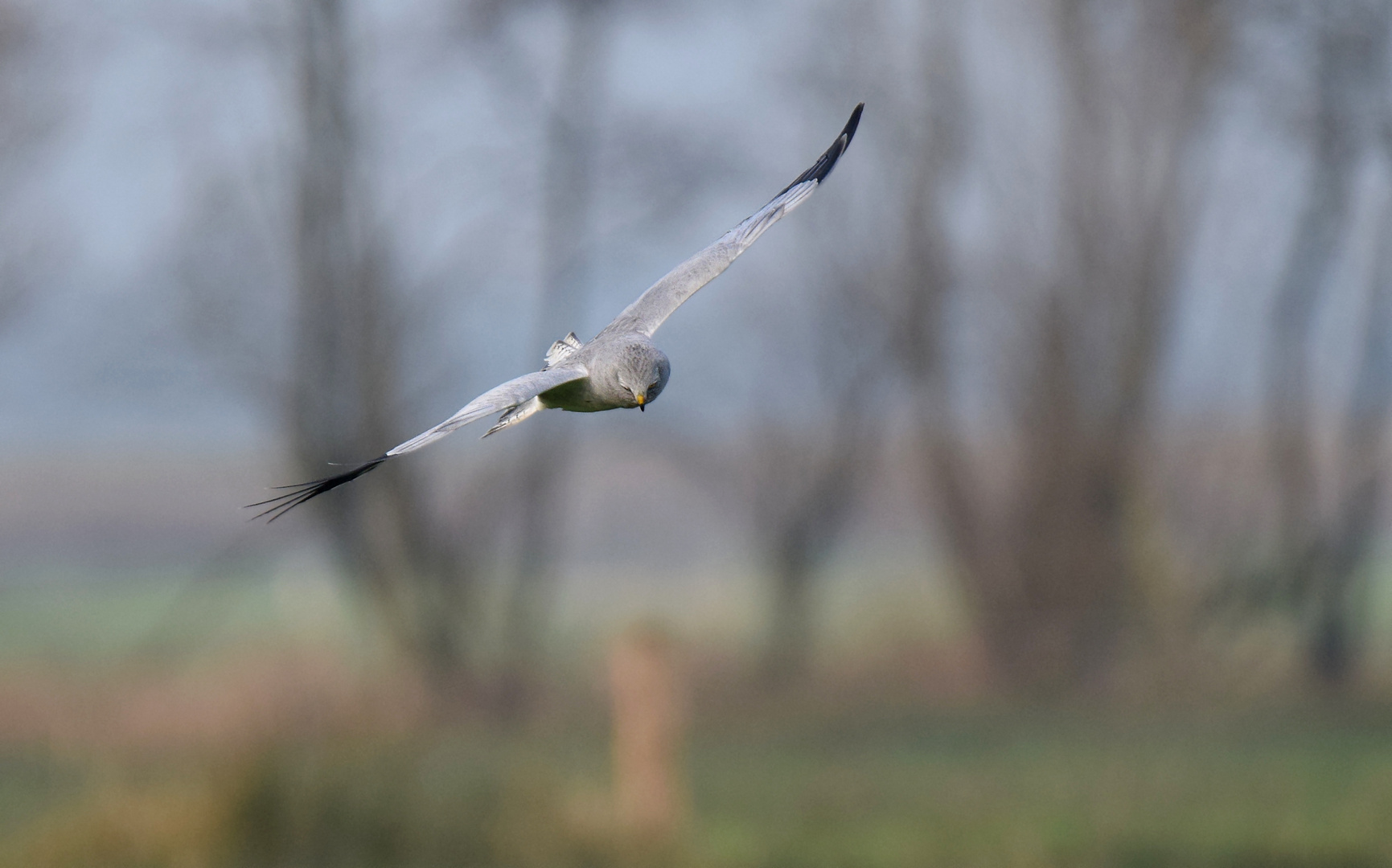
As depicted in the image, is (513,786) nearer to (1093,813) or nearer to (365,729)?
(365,729)

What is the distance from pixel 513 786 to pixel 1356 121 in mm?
7986

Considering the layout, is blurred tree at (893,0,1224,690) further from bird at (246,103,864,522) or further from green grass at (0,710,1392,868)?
bird at (246,103,864,522)

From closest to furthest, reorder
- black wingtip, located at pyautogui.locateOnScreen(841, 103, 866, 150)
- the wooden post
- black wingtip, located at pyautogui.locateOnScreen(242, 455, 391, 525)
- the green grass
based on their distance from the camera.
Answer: black wingtip, located at pyautogui.locateOnScreen(242, 455, 391, 525) → black wingtip, located at pyautogui.locateOnScreen(841, 103, 866, 150) → the green grass → the wooden post

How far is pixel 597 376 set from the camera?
1332mm

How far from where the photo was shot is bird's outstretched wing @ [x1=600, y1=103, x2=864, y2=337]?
158cm

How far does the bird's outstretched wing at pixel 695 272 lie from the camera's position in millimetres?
1582

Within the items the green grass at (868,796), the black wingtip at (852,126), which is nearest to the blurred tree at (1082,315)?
the green grass at (868,796)

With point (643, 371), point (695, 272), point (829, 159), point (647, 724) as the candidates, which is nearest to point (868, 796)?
point (647, 724)

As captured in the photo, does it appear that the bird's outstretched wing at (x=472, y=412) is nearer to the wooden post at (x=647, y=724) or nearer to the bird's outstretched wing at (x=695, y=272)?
the bird's outstretched wing at (x=695, y=272)

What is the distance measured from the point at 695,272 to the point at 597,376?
40 cm

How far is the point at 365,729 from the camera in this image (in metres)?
6.36

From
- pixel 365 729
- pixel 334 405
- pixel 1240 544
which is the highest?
pixel 334 405

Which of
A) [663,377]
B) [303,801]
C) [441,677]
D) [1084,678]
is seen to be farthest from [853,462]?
[663,377]

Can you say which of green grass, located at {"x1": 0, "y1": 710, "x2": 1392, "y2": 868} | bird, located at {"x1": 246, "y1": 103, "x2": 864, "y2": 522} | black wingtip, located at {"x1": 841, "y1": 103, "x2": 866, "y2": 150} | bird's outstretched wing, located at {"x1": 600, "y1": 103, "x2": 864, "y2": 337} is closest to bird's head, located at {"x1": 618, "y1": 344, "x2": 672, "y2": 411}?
bird, located at {"x1": 246, "y1": 103, "x2": 864, "y2": 522}
